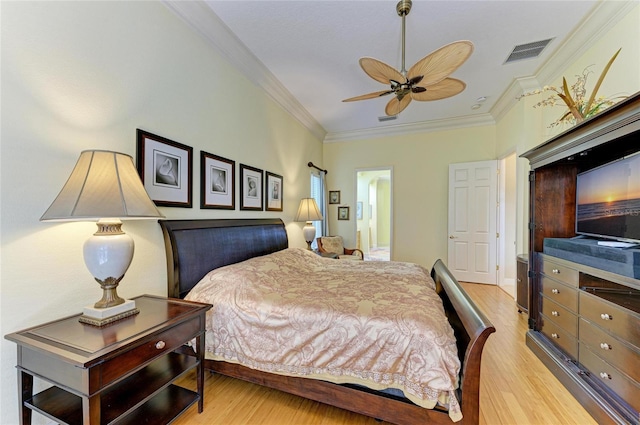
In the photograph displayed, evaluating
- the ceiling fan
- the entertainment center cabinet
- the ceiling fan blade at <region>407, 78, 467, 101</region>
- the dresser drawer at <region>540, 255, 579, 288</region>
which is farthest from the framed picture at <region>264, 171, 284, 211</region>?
the dresser drawer at <region>540, 255, 579, 288</region>

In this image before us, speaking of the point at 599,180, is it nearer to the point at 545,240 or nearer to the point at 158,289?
the point at 545,240

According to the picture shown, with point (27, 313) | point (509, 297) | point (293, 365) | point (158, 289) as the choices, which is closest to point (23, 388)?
point (27, 313)

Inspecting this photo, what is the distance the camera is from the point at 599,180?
1976mm

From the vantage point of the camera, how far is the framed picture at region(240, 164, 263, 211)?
2896mm

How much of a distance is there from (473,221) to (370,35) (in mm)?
3585

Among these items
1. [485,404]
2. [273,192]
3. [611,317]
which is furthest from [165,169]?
[611,317]

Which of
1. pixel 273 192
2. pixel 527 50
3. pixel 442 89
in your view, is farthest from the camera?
pixel 273 192

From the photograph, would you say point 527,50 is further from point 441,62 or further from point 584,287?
point 584,287

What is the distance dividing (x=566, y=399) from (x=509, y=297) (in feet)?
8.03

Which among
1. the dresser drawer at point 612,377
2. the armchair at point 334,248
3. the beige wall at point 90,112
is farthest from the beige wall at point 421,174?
the dresser drawer at point 612,377

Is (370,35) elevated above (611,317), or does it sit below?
above

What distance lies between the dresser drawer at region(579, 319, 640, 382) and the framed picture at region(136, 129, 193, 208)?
3086mm

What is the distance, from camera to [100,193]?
1.23 meters

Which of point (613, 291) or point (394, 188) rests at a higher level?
point (394, 188)
